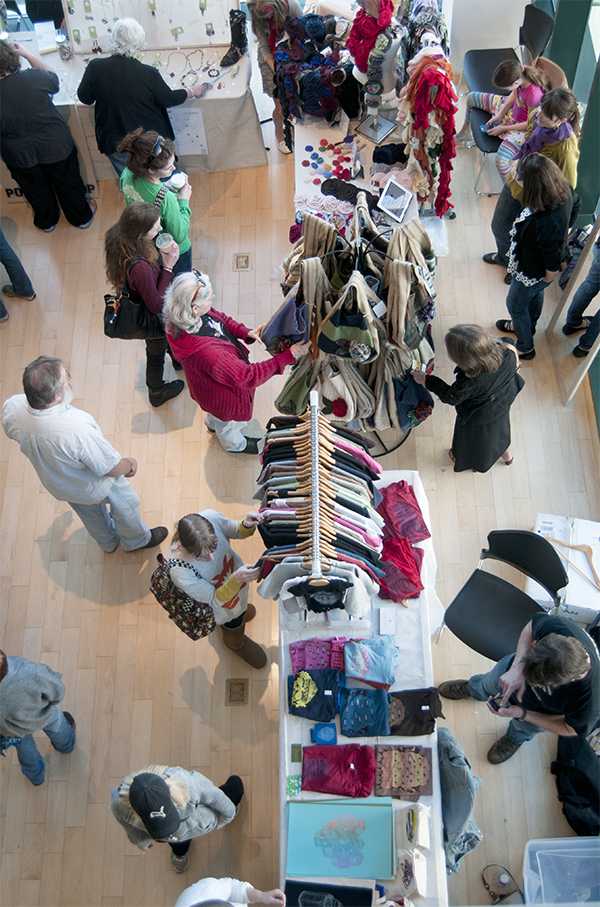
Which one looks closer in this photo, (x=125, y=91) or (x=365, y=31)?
(x=365, y=31)

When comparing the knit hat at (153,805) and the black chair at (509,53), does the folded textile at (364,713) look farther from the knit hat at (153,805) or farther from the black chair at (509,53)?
the black chair at (509,53)

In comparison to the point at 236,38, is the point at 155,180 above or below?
below

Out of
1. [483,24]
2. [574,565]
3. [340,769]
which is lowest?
[340,769]

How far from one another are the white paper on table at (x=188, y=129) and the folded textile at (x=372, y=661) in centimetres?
448

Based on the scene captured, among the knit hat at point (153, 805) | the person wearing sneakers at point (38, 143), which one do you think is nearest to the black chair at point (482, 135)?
the person wearing sneakers at point (38, 143)

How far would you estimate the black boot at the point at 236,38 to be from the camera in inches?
243

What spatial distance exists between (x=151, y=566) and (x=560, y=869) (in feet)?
9.17

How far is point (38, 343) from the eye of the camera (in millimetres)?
5953

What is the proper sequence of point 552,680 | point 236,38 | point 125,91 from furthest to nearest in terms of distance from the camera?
1. point 236,38
2. point 125,91
3. point 552,680

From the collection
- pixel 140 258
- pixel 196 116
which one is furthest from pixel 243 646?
pixel 196 116

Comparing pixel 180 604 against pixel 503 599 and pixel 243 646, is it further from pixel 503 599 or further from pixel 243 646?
pixel 503 599

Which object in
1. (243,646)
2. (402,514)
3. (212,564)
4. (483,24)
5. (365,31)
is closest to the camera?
(212,564)

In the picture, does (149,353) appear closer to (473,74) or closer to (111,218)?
(111,218)

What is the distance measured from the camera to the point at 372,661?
3.57m
